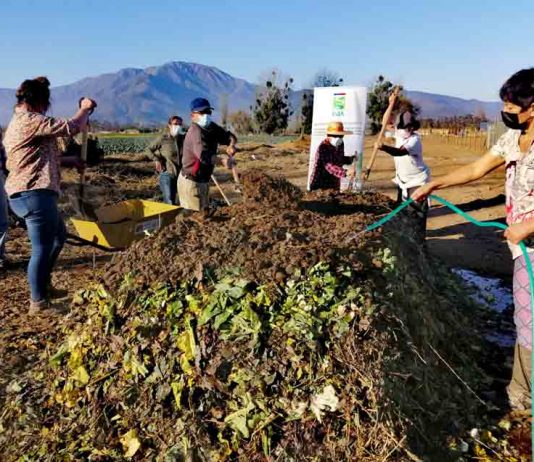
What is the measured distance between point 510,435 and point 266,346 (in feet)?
4.81

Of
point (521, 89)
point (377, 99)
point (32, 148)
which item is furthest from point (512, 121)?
point (377, 99)

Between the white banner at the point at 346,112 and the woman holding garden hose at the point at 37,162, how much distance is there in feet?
16.9

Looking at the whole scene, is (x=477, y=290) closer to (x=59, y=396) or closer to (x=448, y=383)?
(x=448, y=383)

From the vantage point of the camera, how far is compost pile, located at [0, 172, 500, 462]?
2494 millimetres

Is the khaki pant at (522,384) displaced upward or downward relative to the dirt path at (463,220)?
upward

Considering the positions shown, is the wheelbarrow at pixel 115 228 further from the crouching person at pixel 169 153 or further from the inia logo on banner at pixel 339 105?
the inia logo on banner at pixel 339 105

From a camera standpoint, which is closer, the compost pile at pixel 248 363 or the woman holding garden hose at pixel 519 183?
the compost pile at pixel 248 363

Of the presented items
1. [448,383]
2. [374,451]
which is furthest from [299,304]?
[448,383]

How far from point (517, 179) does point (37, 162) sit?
3.32 m

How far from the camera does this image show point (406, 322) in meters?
3.05

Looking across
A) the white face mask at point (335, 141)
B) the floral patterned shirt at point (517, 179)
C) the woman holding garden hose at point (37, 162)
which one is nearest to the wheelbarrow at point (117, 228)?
the woman holding garden hose at point (37, 162)

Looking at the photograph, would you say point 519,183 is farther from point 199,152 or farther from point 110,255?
point 110,255

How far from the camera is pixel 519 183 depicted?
9.30ft

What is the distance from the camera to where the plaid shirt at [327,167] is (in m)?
5.63
